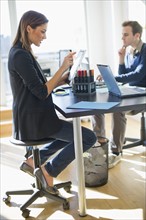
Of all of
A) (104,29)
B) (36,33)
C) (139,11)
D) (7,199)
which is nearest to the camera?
(36,33)

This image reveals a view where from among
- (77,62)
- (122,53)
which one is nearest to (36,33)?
(77,62)

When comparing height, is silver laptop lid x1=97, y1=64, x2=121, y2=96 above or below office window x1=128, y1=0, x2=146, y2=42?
below

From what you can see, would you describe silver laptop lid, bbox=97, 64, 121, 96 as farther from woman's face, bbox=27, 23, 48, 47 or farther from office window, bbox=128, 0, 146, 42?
office window, bbox=128, 0, 146, 42

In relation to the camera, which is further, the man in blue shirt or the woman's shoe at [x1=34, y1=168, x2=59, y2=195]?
the man in blue shirt

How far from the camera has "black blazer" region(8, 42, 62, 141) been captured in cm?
181

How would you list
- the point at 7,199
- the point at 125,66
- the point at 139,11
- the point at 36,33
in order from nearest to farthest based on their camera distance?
the point at 36,33 < the point at 7,199 < the point at 125,66 < the point at 139,11

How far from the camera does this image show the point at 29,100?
1.88 m

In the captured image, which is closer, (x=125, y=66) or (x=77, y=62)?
(x=77, y=62)

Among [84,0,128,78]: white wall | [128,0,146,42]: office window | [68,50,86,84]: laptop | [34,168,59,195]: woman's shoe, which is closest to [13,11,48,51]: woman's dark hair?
[68,50,86,84]: laptop

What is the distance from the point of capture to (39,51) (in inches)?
195

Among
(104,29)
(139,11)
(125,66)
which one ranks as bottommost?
(125,66)

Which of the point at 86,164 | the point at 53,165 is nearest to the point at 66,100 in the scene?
the point at 53,165

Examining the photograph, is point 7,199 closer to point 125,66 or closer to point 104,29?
point 125,66

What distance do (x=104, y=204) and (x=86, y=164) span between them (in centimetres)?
36
